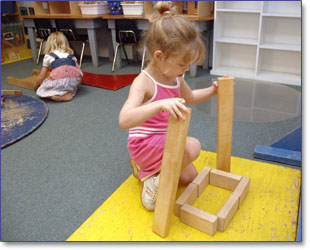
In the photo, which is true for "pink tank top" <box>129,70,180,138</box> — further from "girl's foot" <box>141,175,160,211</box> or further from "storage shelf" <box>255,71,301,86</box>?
"storage shelf" <box>255,71,301,86</box>

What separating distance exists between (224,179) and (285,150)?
57 cm

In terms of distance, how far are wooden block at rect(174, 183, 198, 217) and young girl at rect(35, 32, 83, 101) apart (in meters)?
1.95

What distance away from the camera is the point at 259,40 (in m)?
3.12

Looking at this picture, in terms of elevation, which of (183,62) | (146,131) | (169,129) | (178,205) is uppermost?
(183,62)

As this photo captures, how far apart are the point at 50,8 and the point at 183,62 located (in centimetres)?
402

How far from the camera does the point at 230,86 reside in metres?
1.30

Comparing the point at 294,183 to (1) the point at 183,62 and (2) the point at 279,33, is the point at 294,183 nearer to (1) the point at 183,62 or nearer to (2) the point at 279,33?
(1) the point at 183,62

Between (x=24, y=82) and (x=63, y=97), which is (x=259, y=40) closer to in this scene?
(x=63, y=97)

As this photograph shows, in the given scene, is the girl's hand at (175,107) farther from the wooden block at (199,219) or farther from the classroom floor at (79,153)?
the classroom floor at (79,153)

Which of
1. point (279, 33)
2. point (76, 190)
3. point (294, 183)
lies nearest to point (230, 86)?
point (294, 183)

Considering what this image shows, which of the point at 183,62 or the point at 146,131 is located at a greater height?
the point at 183,62

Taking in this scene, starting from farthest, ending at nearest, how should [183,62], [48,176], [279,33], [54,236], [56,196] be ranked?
[279,33]
[48,176]
[56,196]
[54,236]
[183,62]

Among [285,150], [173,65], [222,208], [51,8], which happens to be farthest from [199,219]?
[51,8]

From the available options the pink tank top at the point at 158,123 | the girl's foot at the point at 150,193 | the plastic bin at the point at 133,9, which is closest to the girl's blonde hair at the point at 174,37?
the pink tank top at the point at 158,123
